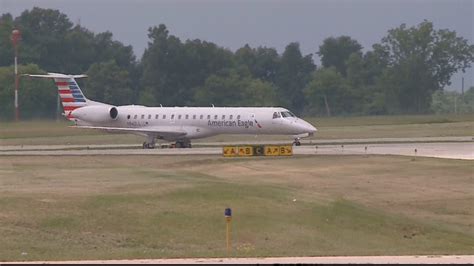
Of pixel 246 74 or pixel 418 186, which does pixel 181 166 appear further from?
pixel 246 74

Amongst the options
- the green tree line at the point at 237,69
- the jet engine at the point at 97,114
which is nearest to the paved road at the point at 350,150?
the jet engine at the point at 97,114

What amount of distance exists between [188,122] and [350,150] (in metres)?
10.5

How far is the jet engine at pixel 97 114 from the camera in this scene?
5984cm

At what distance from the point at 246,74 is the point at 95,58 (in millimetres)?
13608

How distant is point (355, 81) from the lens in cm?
11181

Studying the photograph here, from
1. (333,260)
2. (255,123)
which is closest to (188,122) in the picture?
(255,123)

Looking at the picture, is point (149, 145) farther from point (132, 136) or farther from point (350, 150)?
point (132, 136)

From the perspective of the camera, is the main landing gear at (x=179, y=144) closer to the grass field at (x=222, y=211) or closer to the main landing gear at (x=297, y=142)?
the main landing gear at (x=297, y=142)

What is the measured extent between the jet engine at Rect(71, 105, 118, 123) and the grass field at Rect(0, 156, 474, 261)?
2046 cm

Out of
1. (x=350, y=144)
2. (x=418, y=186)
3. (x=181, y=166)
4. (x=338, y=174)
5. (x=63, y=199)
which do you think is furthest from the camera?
(x=350, y=144)

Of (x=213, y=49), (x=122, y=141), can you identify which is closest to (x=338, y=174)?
(x=122, y=141)

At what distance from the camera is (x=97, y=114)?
2370 inches

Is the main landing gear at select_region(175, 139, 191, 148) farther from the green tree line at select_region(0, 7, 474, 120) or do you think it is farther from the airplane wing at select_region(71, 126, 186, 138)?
the green tree line at select_region(0, 7, 474, 120)

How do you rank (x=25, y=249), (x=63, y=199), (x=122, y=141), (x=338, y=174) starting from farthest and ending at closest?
(x=122, y=141) < (x=338, y=174) < (x=63, y=199) < (x=25, y=249)
